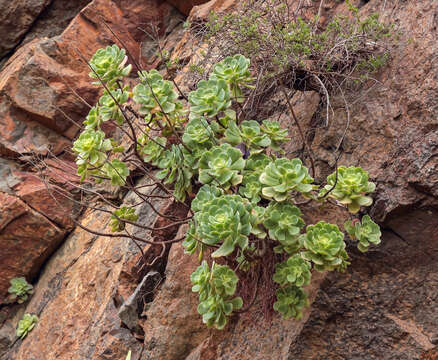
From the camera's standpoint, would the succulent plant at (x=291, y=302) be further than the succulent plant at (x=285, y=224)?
Yes

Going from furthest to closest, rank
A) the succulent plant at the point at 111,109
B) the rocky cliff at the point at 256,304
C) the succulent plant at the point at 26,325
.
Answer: the succulent plant at the point at 26,325
the succulent plant at the point at 111,109
the rocky cliff at the point at 256,304

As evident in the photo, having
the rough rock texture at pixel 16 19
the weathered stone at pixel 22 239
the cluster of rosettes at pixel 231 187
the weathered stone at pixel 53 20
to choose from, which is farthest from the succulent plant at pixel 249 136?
the rough rock texture at pixel 16 19

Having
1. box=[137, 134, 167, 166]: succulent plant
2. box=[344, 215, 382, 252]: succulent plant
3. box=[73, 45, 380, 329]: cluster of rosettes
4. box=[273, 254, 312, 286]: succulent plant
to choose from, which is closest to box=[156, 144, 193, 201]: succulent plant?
box=[73, 45, 380, 329]: cluster of rosettes

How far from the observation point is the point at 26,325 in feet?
10.8

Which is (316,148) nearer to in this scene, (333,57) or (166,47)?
(333,57)

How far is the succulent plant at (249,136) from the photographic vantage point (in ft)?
6.39

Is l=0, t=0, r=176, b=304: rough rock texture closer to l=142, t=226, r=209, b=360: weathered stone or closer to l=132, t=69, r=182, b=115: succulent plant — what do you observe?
l=142, t=226, r=209, b=360: weathered stone

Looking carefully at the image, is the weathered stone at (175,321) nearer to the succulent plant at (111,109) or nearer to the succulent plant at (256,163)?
the succulent plant at (256,163)

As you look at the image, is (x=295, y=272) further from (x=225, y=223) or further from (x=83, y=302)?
(x=83, y=302)

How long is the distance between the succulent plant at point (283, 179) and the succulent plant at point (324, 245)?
160mm

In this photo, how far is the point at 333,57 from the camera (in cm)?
224

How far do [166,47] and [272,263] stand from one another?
2694mm

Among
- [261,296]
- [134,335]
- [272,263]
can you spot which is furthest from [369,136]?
[134,335]

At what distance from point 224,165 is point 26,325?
2.35 meters
